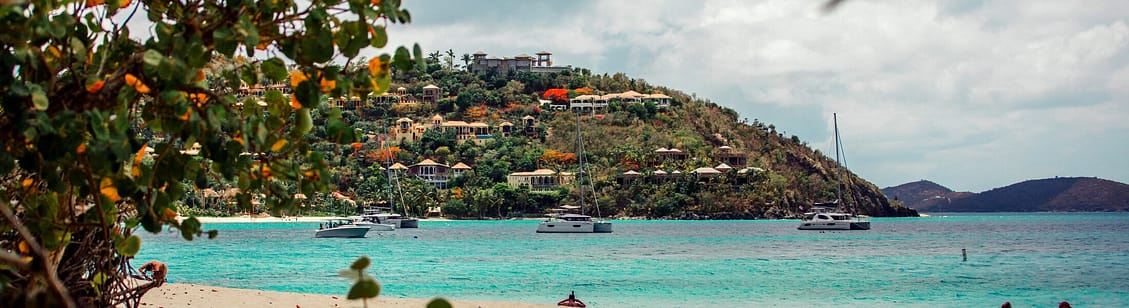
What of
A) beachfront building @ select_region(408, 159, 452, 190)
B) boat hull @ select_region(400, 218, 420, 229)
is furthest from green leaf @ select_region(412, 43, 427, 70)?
beachfront building @ select_region(408, 159, 452, 190)

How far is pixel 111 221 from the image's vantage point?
412 cm

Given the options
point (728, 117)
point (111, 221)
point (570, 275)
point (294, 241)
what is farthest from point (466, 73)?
point (111, 221)

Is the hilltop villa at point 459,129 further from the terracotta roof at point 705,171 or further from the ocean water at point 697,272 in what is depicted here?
the ocean water at point 697,272

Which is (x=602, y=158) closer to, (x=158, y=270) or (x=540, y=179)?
(x=540, y=179)

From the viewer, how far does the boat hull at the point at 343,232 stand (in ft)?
171

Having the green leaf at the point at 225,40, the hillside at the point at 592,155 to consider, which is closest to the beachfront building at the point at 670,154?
the hillside at the point at 592,155

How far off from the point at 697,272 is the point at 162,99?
25750 mm

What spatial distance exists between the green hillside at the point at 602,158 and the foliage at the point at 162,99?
81.2m

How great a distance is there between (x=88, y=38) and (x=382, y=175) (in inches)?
3387

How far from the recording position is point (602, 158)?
9588 cm

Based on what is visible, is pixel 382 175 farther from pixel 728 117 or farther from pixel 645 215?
pixel 728 117

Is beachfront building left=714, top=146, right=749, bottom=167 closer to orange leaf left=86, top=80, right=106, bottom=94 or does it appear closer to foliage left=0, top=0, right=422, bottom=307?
foliage left=0, top=0, right=422, bottom=307

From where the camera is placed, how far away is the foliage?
10.3ft

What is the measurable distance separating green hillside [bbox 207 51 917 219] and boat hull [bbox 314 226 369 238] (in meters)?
30.8
